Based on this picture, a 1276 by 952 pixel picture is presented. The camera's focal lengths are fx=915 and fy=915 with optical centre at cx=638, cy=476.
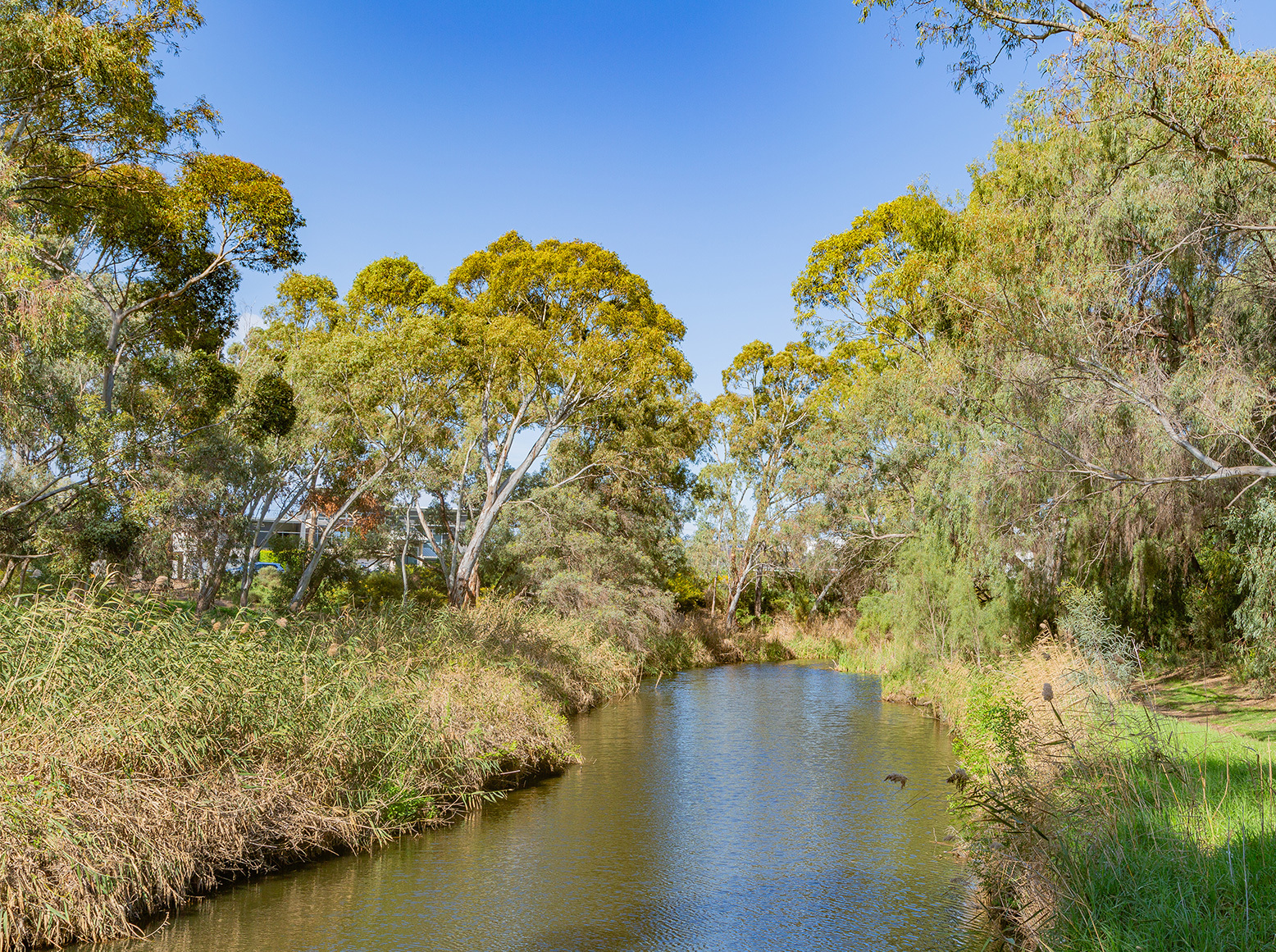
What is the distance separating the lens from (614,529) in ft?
85.0

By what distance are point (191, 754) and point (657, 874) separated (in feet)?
13.1

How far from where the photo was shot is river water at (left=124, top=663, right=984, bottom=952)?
21.5ft

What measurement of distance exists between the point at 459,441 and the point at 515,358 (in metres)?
6.17

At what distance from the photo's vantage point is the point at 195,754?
23.7ft

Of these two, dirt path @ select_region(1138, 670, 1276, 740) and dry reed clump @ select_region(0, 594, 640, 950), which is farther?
dirt path @ select_region(1138, 670, 1276, 740)

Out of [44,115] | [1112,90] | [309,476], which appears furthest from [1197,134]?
[309,476]

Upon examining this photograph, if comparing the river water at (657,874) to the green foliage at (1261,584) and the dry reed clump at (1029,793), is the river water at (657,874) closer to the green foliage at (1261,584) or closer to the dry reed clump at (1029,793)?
the dry reed clump at (1029,793)

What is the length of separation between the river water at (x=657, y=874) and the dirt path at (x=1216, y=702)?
3.38 m

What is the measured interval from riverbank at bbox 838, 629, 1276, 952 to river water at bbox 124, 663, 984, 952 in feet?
2.64

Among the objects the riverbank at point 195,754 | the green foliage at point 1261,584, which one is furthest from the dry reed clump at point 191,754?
the green foliage at point 1261,584

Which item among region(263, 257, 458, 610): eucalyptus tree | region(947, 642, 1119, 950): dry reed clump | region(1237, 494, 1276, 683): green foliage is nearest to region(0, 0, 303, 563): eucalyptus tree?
region(263, 257, 458, 610): eucalyptus tree

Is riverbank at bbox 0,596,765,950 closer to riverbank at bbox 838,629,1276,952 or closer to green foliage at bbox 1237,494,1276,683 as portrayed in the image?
riverbank at bbox 838,629,1276,952

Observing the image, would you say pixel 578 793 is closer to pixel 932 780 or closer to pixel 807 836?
pixel 807 836

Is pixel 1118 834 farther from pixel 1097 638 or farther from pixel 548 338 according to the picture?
pixel 548 338
